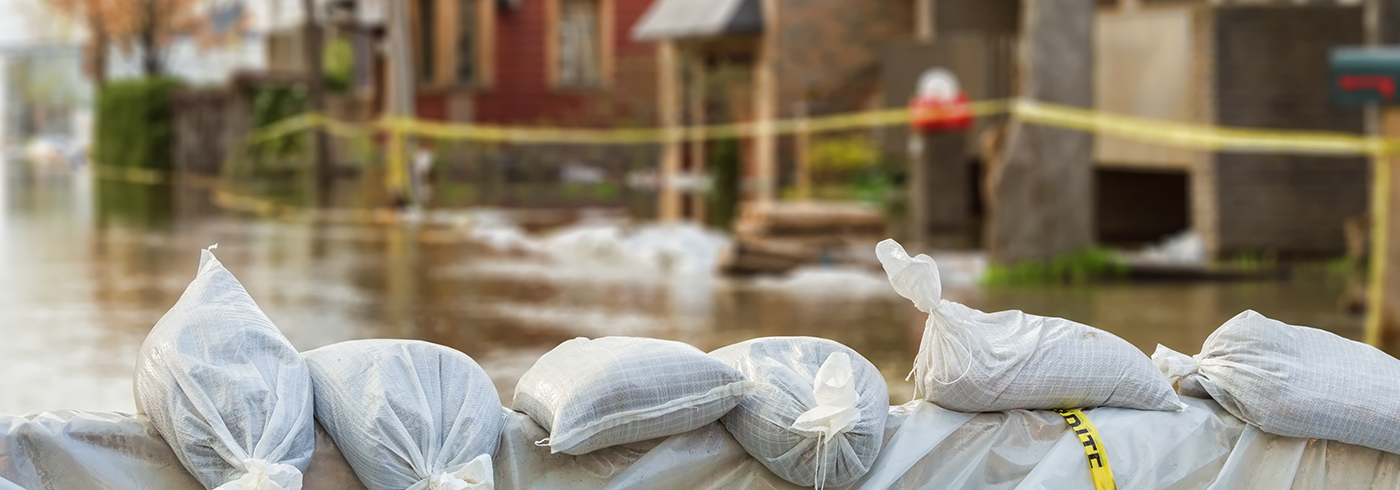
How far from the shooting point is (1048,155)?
A: 10.1m

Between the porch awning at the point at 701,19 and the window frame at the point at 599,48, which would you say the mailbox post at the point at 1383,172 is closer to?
the porch awning at the point at 701,19

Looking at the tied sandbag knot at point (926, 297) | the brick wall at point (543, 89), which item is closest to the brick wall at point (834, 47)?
the brick wall at point (543, 89)

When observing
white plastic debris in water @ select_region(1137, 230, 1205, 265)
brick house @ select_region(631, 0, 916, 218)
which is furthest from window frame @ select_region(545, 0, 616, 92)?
white plastic debris in water @ select_region(1137, 230, 1205, 265)

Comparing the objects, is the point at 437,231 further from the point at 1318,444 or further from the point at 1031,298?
the point at 1318,444

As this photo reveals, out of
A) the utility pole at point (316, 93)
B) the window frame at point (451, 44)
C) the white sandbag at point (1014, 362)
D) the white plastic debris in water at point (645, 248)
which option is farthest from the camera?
the window frame at point (451, 44)

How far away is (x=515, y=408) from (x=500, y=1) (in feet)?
85.6

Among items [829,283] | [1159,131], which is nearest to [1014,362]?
[829,283]

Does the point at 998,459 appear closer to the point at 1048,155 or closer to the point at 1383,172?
the point at 1383,172

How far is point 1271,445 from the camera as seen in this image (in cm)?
318

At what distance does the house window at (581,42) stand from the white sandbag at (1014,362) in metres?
26.7

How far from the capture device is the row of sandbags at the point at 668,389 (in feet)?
9.11

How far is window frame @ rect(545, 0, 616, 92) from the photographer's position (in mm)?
29266

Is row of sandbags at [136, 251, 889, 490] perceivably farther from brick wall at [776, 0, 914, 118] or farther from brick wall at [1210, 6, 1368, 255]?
brick wall at [776, 0, 914, 118]

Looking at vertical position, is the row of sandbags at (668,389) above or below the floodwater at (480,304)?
above
